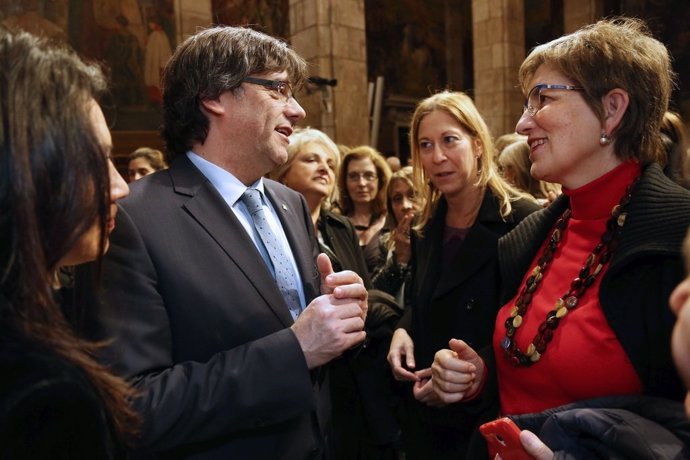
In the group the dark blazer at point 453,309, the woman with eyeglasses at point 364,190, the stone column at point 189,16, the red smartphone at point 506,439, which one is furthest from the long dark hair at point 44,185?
the stone column at point 189,16

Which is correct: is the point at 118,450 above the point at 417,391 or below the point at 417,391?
above

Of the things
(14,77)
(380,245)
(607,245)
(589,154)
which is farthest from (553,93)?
(380,245)

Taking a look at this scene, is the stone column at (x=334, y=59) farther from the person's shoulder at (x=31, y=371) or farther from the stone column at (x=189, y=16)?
the person's shoulder at (x=31, y=371)

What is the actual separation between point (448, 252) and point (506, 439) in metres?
1.35

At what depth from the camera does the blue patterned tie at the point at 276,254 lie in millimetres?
1962

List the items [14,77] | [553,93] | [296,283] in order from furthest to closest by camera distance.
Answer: [296,283], [553,93], [14,77]

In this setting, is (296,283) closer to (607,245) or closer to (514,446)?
(514,446)

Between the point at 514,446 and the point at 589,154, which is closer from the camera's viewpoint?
the point at 514,446

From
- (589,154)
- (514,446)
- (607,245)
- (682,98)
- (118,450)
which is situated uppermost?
(682,98)

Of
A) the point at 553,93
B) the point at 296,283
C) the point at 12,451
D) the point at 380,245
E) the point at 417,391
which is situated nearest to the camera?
the point at 12,451

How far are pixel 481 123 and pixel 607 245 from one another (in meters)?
1.41

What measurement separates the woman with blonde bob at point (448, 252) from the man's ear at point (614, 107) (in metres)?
0.92

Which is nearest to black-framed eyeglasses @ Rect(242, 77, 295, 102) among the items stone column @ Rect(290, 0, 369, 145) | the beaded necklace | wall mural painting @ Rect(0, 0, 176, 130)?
the beaded necklace

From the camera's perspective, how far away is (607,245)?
1677mm
